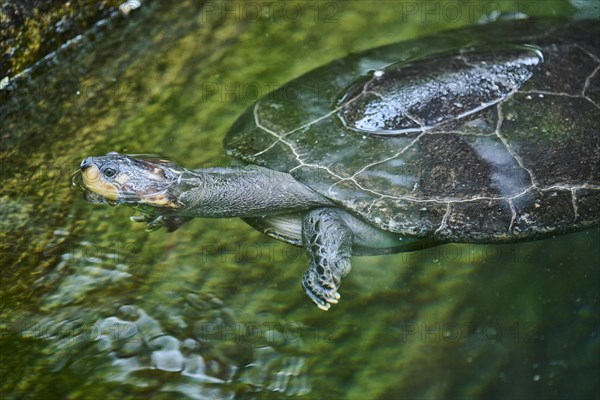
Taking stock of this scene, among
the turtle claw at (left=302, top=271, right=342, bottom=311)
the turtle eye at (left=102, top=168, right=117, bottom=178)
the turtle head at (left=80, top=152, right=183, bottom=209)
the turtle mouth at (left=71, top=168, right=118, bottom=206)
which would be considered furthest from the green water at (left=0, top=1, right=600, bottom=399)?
the turtle eye at (left=102, top=168, right=117, bottom=178)

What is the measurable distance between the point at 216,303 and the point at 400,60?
2.02m

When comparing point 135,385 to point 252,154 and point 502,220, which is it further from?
point 502,220

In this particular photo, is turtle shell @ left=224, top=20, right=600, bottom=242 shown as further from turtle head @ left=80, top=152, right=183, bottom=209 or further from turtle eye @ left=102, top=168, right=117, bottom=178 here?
turtle eye @ left=102, top=168, right=117, bottom=178

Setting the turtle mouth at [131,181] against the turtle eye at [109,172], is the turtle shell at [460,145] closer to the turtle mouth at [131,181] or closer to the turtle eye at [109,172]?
the turtle mouth at [131,181]

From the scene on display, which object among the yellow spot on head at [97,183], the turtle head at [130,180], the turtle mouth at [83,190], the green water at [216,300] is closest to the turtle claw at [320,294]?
the green water at [216,300]

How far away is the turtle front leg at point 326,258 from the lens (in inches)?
154

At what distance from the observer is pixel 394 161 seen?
3.93 meters

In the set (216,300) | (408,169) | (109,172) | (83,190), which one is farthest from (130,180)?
(408,169)

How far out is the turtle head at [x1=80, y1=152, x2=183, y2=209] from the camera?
381 cm

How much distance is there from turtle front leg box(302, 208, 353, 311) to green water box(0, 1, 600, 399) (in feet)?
0.64

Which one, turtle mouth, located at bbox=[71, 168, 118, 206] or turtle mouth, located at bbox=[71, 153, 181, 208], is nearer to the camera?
turtle mouth, located at bbox=[71, 153, 181, 208]

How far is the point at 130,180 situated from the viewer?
3822 millimetres

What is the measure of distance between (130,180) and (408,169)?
4.91ft

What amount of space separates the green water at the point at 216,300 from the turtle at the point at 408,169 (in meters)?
0.21
